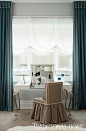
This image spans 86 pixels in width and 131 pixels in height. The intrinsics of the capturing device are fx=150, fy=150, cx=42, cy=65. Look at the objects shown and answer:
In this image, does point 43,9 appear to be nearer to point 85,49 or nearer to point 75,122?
point 85,49

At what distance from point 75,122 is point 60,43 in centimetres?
212

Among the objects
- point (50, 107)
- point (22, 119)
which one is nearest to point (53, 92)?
point (50, 107)

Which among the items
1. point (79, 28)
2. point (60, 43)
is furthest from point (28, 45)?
point (79, 28)

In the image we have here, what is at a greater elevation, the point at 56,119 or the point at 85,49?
the point at 85,49

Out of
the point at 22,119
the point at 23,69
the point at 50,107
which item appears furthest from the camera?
the point at 23,69

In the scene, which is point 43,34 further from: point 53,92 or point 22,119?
point 22,119

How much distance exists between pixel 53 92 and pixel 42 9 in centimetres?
240

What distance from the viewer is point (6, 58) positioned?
4.05 meters

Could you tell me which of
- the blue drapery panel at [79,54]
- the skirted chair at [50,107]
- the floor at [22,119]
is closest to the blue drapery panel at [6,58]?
the floor at [22,119]

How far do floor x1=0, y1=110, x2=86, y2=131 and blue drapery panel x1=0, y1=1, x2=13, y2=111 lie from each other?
1.14 ft

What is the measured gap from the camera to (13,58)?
14.0 ft

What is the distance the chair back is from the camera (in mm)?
3150

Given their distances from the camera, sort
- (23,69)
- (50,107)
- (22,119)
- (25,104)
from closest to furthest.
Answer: (50,107) < (22,119) < (23,69) < (25,104)

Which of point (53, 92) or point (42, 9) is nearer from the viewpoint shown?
point (53, 92)
